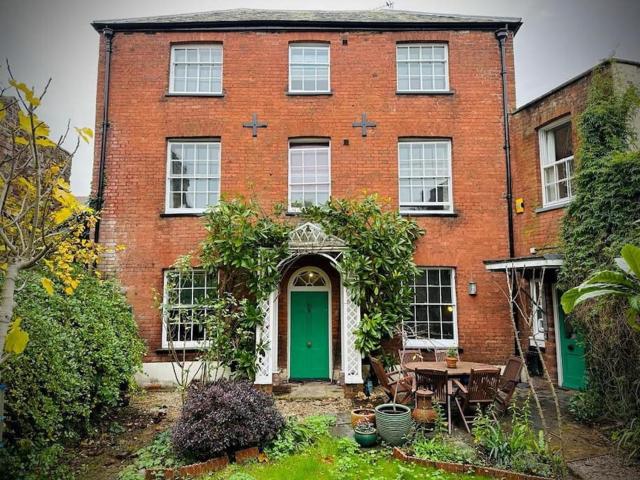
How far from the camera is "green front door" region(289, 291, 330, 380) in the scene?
1030 centimetres

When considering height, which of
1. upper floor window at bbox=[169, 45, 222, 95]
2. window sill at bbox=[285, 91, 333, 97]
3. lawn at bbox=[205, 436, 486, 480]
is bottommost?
lawn at bbox=[205, 436, 486, 480]

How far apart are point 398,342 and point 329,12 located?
10444mm

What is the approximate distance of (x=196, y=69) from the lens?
1131cm

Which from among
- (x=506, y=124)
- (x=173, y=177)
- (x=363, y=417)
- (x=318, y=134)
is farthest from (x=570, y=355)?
(x=173, y=177)

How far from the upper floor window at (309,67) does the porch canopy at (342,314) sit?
434 cm

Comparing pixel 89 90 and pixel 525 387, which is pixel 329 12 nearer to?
pixel 89 90

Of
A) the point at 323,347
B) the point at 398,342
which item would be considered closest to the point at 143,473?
the point at 323,347

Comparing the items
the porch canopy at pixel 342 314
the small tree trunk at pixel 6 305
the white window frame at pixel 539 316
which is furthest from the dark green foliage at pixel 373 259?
the small tree trunk at pixel 6 305

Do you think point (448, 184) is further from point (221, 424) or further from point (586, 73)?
point (221, 424)

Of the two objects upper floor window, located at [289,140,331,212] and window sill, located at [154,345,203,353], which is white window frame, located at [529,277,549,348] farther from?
window sill, located at [154,345,203,353]

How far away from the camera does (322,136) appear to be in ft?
35.7

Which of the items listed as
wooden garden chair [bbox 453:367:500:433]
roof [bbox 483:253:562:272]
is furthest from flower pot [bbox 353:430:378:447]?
roof [bbox 483:253:562:272]

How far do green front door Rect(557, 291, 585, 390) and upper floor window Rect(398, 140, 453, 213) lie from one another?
3795 millimetres

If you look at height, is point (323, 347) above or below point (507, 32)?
below
